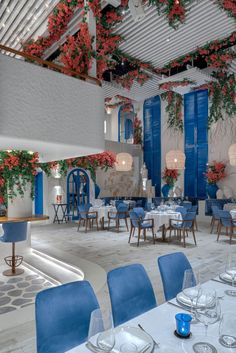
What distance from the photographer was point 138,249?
258 inches

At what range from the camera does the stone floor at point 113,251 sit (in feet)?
10.1

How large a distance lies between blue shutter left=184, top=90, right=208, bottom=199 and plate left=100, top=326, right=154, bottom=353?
10984 millimetres

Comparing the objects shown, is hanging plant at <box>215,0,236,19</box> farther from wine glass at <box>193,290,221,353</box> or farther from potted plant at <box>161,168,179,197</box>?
potted plant at <box>161,168,179,197</box>

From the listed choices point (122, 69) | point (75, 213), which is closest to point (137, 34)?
point (122, 69)

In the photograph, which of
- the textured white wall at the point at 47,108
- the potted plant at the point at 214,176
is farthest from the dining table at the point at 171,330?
the potted plant at the point at 214,176

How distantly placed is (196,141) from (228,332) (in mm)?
11357

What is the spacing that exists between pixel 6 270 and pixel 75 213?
680cm

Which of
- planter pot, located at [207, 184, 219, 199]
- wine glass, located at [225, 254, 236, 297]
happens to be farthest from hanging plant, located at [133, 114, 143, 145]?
wine glass, located at [225, 254, 236, 297]

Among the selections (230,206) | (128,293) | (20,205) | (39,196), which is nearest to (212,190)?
(230,206)

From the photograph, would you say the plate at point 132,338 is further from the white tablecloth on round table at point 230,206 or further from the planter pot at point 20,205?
the white tablecloth on round table at point 230,206

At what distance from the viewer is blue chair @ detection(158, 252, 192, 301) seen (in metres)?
2.32

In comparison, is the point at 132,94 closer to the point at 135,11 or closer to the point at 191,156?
the point at 191,156

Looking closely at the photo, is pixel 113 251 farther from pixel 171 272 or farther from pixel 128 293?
pixel 128 293

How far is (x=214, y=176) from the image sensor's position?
36.1 ft
